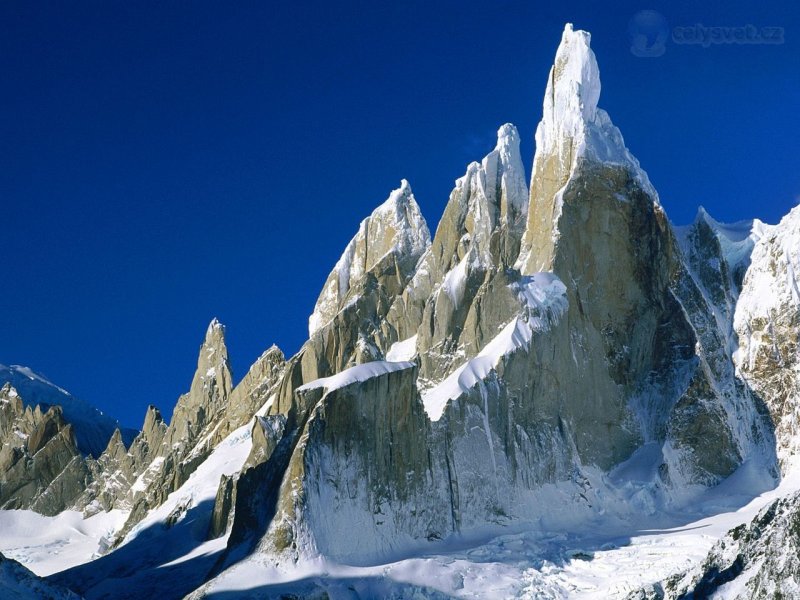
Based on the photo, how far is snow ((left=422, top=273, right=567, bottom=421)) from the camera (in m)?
89.7

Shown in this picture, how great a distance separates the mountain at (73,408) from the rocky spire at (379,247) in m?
58.3

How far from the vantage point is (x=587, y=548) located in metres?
78.9

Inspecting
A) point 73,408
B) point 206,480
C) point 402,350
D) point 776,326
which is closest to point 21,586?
point 206,480

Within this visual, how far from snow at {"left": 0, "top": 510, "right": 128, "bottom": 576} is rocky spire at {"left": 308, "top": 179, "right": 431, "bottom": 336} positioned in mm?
36356

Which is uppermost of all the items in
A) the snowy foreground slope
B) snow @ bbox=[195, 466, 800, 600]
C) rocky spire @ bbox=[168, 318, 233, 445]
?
rocky spire @ bbox=[168, 318, 233, 445]

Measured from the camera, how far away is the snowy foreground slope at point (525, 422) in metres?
74.6

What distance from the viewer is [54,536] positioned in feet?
460

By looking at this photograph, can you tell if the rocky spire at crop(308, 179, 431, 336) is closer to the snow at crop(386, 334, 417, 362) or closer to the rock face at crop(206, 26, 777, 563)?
the snow at crop(386, 334, 417, 362)

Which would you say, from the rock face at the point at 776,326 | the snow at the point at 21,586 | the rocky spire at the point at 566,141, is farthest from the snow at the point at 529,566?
the rocky spire at the point at 566,141

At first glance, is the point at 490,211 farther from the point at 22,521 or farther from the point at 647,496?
the point at 22,521

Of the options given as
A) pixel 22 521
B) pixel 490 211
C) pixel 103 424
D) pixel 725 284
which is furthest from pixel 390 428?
pixel 103 424

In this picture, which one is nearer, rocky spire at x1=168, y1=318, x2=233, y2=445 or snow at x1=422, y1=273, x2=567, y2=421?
snow at x1=422, y1=273, x2=567, y2=421

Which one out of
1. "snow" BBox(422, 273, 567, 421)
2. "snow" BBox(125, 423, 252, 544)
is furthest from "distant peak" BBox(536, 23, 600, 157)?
"snow" BBox(125, 423, 252, 544)

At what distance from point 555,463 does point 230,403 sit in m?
58.3
